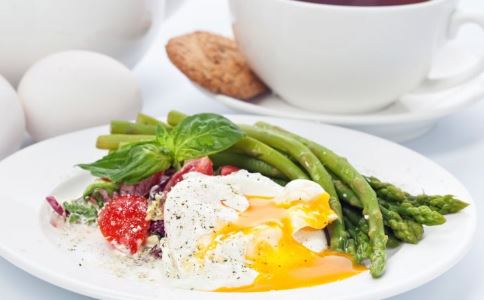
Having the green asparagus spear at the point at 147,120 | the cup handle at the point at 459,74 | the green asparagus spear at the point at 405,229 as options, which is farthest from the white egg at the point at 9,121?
the cup handle at the point at 459,74

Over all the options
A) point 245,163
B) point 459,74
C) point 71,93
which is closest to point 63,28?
point 71,93

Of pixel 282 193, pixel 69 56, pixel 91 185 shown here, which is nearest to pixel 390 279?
pixel 282 193

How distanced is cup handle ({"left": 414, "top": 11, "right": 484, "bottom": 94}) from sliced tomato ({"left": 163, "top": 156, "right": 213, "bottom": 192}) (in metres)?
1.23

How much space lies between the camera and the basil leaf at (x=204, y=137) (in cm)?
265

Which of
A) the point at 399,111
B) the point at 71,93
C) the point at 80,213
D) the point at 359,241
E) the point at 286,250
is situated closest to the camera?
the point at 286,250

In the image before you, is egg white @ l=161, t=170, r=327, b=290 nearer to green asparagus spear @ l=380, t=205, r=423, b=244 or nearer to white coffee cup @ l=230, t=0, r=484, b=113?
green asparagus spear @ l=380, t=205, r=423, b=244

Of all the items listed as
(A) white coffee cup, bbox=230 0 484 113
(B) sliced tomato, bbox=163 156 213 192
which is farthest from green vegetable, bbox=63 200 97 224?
(A) white coffee cup, bbox=230 0 484 113

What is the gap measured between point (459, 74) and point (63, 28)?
1464 millimetres

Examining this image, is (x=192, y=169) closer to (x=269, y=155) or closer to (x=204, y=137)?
(x=204, y=137)

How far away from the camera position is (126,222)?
247 centimetres

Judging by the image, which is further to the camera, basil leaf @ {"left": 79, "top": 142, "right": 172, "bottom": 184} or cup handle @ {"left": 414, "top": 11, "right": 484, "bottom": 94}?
cup handle @ {"left": 414, "top": 11, "right": 484, "bottom": 94}

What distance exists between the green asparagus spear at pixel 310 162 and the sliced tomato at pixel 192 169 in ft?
0.75

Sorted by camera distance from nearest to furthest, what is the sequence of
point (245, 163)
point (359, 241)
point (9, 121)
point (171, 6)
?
1. point (359, 241)
2. point (245, 163)
3. point (9, 121)
4. point (171, 6)

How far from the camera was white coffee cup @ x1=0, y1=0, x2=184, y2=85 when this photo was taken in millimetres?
3344
